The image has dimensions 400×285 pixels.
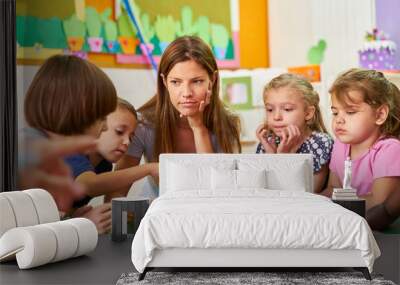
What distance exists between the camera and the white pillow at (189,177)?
6402mm

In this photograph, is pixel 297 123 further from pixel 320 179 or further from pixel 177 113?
pixel 177 113

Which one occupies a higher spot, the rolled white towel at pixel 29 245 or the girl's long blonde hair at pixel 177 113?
the girl's long blonde hair at pixel 177 113

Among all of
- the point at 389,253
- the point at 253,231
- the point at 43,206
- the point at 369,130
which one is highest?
the point at 369,130

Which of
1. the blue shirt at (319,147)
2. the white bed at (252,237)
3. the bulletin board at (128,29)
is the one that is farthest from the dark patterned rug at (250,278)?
the bulletin board at (128,29)

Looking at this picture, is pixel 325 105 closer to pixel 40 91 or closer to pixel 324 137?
pixel 324 137

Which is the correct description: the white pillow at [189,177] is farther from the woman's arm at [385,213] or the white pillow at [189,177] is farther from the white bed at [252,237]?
the woman's arm at [385,213]

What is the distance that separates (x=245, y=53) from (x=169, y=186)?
177 centimetres

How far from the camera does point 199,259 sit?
188 inches

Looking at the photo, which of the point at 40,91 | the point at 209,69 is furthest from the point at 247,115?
the point at 40,91

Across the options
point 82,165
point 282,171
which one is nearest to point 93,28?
point 82,165

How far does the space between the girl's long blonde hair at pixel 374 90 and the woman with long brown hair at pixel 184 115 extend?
3.83ft

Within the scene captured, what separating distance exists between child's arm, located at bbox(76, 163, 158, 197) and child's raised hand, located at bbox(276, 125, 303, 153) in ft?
4.64

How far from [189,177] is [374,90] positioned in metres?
2.18

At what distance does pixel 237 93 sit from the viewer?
7195mm
